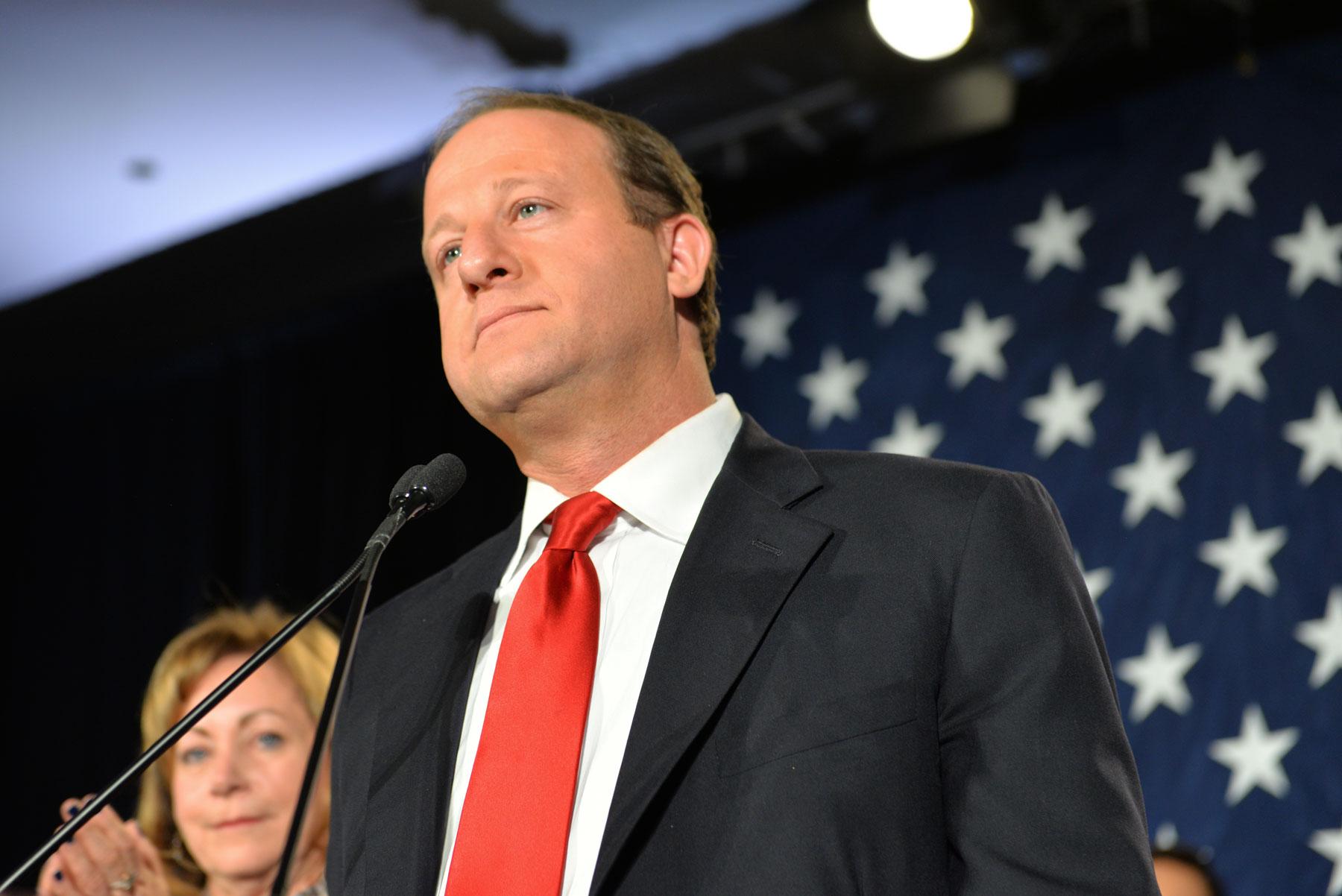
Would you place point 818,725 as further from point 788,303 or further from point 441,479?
point 788,303

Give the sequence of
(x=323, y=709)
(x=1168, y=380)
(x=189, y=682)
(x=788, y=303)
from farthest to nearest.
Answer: (x=788, y=303) → (x=1168, y=380) → (x=189, y=682) → (x=323, y=709)

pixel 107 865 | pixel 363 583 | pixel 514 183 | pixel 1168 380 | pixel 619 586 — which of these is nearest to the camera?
pixel 363 583

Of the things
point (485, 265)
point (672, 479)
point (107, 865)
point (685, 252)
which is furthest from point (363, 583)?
point (107, 865)

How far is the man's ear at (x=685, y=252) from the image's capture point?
1.89 m

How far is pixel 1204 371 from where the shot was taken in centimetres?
355

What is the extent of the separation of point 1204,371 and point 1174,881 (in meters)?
1.29

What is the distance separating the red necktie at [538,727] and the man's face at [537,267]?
188mm

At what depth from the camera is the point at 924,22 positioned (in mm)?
3645

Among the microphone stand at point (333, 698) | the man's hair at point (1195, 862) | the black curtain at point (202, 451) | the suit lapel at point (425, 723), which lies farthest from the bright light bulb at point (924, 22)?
the microphone stand at point (333, 698)

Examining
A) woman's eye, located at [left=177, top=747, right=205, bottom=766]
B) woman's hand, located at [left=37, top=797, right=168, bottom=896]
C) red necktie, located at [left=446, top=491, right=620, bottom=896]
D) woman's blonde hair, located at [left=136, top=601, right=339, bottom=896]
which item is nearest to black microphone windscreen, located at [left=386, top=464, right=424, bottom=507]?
red necktie, located at [left=446, top=491, right=620, bottom=896]

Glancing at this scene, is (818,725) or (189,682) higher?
(189,682)

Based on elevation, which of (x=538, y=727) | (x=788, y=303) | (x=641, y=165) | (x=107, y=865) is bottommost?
(x=107, y=865)

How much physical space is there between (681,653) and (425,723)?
0.36 metres

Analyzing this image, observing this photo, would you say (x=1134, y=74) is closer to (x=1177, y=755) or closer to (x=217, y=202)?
(x=1177, y=755)
